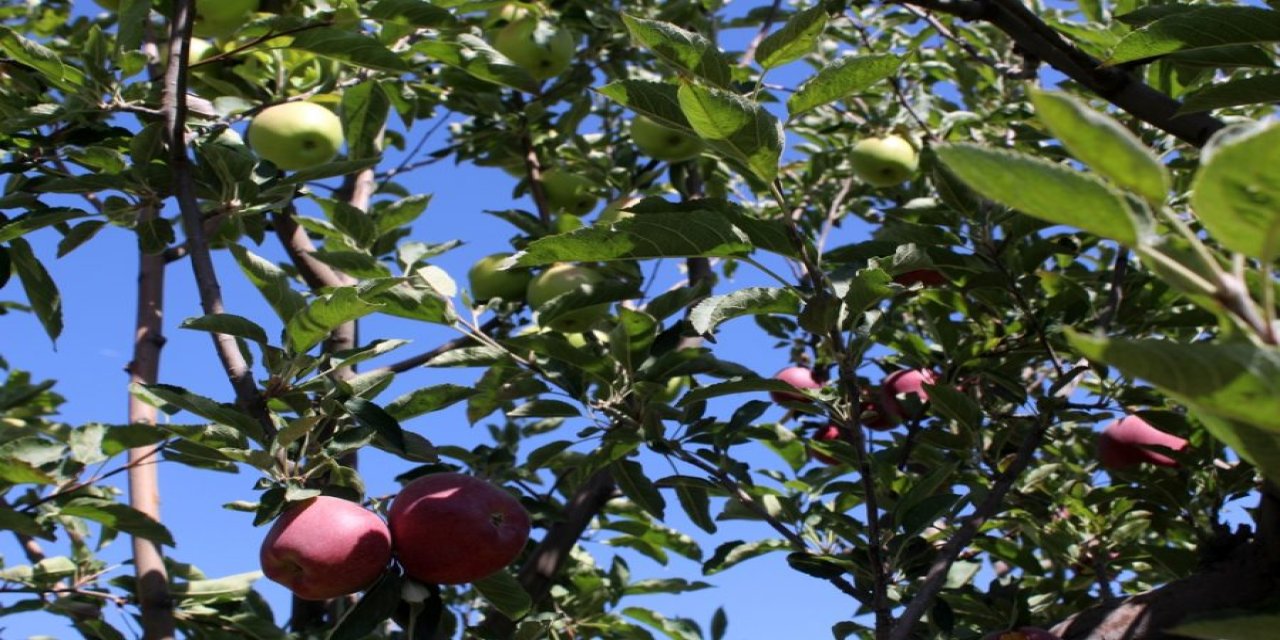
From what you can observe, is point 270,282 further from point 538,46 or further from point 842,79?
point 538,46

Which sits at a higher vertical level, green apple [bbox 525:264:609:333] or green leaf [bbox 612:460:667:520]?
green apple [bbox 525:264:609:333]

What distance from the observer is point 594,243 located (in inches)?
56.0

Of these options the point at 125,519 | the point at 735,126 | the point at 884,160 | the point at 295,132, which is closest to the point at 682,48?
the point at 735,126

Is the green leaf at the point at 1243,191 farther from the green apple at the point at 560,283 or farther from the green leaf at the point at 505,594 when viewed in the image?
the green apple at the point at 560,283

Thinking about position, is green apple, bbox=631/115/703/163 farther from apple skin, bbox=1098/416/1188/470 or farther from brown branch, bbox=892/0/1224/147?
apple skin, bbox=1098/416/1188/470

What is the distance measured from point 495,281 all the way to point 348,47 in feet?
2.44

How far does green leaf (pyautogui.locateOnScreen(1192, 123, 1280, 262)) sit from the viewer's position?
628mm

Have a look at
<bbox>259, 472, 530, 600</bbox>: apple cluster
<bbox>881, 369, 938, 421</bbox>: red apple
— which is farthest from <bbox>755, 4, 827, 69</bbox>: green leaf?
<bbox>881, 369, 938, 421</bbox>: red apple

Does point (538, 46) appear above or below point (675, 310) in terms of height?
above

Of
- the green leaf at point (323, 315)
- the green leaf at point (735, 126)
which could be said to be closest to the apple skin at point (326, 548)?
the green leaf at point (323, 315)

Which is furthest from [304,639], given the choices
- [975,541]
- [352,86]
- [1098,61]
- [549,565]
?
[1098,61]

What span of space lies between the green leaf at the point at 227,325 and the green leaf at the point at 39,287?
0.74 meters

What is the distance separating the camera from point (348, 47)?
2172 millimetres

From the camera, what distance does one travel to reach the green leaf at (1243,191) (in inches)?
24.7
